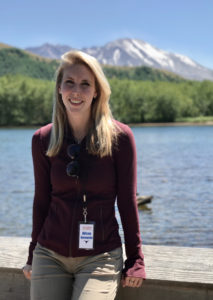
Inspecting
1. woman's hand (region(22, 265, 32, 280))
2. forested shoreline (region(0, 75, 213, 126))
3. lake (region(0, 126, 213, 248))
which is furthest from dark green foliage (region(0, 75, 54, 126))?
woman's hand (region(22, 265, 32, 280))

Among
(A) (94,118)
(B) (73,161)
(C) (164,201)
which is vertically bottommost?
(C) (164,201)

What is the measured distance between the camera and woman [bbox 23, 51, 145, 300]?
2238mm

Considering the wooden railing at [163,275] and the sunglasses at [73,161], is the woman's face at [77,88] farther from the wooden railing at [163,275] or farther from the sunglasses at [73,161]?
the wooden railing at [163,275]

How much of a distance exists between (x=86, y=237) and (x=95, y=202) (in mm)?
196

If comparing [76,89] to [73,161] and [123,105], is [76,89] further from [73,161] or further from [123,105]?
[123,105]

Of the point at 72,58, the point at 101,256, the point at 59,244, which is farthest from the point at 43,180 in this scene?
the point at 72,58

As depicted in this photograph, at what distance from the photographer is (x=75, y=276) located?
7.37 feet

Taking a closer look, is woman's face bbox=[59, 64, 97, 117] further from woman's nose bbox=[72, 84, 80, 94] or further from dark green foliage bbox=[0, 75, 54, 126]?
dark green foliage bbox=[0, 75, 54, 126]

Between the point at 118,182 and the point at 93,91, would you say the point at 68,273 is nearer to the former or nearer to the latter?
the point at 118,182

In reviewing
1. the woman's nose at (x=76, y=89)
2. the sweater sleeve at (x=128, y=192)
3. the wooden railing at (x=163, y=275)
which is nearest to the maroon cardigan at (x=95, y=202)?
the sweater sleeve at (x=128, y=192)

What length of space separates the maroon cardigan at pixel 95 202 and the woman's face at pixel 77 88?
189 mm

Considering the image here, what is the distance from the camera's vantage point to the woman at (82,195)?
2238mm

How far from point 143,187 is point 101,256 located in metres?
14.9

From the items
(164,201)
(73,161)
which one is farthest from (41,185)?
(164,201)
